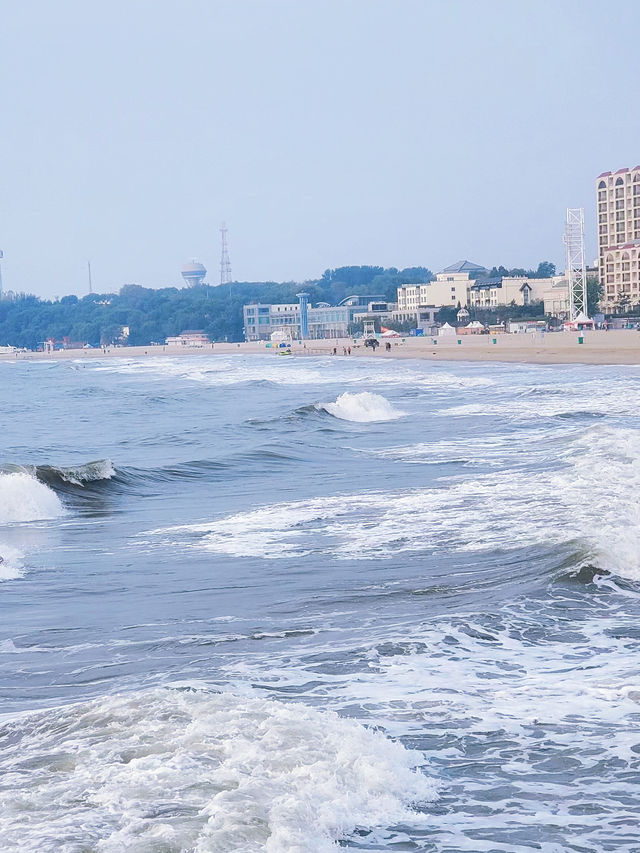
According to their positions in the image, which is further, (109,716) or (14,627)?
(14,627)

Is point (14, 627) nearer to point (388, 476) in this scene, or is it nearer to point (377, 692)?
point (377, 692)

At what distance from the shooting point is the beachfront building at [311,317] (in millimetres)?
157125

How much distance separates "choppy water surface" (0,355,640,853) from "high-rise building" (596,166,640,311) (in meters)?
107

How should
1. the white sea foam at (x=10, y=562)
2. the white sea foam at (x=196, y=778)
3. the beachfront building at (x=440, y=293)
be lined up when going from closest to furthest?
the white sea foam at (x=196, y=778) < the white sea foam at (x=10, y=562) < the beachfront building at (x=440, y=293)

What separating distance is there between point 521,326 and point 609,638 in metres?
113

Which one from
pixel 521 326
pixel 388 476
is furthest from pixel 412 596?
pixel 521 326

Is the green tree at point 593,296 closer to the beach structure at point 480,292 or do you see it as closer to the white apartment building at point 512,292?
the beach structure at point 480,292

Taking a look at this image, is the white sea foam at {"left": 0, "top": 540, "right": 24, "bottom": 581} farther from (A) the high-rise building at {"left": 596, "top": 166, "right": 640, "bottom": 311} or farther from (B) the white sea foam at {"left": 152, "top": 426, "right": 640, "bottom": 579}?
(A) the high-rise building at {"left": 596, "top": 166, "right": 640, "bottom": 311}

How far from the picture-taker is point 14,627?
7.72 metres

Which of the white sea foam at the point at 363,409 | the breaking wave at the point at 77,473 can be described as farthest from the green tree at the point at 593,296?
the breaking wave at the point at 77,473

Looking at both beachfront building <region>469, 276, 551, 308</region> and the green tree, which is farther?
beachfront building <region>469, 276, 551, 308</region>

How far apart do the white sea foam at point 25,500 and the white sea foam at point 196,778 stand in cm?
815

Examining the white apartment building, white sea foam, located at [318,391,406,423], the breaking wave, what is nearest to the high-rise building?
the white apartment building

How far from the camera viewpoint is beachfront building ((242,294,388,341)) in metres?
157
